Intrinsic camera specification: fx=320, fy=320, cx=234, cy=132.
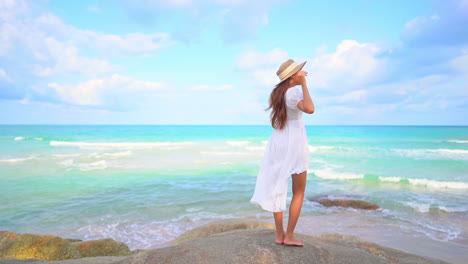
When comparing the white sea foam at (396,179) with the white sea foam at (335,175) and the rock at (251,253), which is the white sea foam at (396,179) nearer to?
the white sea foam at (335,175)

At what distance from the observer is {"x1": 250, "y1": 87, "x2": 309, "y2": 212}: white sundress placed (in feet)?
12.3

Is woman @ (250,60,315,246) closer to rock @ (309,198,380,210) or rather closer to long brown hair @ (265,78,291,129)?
long brown hair @ (265,78,291,129)

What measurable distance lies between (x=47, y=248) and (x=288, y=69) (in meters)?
5.23

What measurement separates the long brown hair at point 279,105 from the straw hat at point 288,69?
8cm

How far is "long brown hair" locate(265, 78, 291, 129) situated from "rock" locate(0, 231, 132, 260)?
434 cm

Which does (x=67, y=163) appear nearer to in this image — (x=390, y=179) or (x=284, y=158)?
(x=390, y=179)

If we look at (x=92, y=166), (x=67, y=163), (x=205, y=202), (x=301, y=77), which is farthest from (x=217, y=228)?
(x=67, y=163)

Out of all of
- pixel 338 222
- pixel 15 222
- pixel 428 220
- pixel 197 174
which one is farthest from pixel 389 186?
pixel 15 222

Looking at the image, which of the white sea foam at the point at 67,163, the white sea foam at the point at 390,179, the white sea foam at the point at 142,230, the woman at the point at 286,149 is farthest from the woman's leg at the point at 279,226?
the white sea foam at the point at 67,163

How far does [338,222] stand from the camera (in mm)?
9586

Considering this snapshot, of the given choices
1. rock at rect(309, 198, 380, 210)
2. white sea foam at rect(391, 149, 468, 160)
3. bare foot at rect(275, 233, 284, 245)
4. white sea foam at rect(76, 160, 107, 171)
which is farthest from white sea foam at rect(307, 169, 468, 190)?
bare foot at rect(275, 233, 284, 245)

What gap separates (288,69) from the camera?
3777 millimetres

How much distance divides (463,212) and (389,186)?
4.56 m

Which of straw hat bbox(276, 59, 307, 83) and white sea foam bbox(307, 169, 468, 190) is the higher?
straw hat bbox(276, 59, 307, 83)
